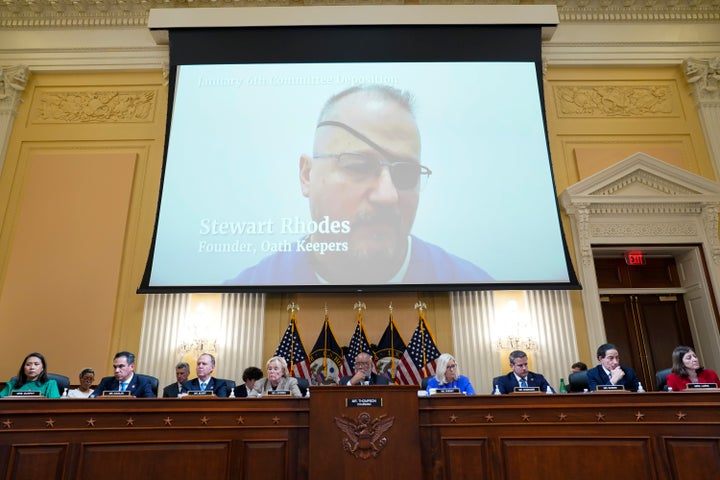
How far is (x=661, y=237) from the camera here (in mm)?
6523

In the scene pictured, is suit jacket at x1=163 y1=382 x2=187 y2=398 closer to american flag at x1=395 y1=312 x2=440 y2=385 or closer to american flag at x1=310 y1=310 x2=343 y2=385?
american flag at x1=310 y1=310 x2=343 y2=385

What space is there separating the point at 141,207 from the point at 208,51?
224 centimetres

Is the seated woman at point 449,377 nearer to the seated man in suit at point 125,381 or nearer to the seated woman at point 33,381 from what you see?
the seated man in suit at point 125,381

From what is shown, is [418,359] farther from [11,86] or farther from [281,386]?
[11,86]

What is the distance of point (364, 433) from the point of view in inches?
124

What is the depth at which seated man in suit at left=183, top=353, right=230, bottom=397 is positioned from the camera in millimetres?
4539

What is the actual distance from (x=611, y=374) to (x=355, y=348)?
2.64 metres

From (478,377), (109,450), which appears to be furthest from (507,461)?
(478,377)

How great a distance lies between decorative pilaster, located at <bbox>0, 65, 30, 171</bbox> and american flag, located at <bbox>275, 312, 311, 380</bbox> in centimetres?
475

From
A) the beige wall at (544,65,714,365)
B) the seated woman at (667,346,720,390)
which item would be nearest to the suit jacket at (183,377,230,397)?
the seated woman at (667,346,720,390)

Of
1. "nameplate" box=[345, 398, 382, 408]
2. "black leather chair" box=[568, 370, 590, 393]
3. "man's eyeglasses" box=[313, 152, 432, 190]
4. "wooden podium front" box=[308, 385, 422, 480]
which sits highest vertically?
"man's eyeglasses" box=[313, 152, 432, 190]

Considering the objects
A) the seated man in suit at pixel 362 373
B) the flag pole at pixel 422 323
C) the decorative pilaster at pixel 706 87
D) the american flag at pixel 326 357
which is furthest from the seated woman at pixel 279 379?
the decorative pilaster at pixel 706 87

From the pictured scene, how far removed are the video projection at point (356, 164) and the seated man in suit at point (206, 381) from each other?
1.30 metres

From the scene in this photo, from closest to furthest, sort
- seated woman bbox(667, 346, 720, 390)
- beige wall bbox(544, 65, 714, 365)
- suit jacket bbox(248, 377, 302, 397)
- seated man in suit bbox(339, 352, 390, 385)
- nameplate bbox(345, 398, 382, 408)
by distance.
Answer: nameplate bbox(345, 398, 382, 408)
seated woman bbox(667, 346, 720, 390)
suit jacket bbox(248, 377, 302, 397)
seated man in suit bbox(339, 352, 390, 385)
beige wall bbox(544, 65, 714, 365)
